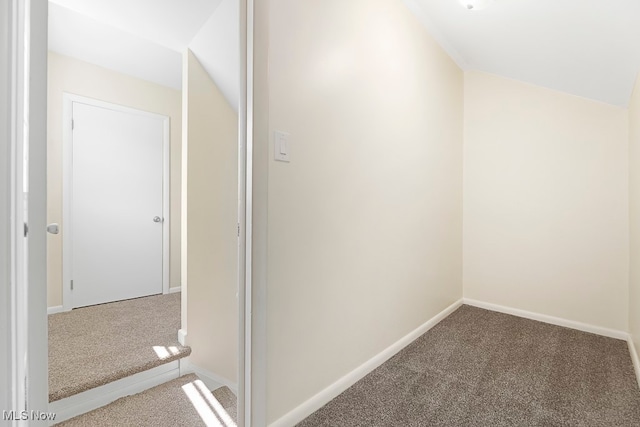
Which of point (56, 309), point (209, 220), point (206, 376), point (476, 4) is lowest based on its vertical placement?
point (206, 376)

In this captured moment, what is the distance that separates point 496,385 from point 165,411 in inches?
67.1

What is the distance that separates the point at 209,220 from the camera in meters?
1.91

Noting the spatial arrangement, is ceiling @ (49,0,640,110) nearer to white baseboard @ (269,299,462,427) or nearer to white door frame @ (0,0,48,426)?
white door frame @ (0,0,48,426)

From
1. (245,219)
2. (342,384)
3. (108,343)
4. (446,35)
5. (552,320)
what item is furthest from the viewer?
(552,320)

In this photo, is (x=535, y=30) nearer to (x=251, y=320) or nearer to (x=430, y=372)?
(x=430, y=372)

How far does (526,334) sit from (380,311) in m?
1.36

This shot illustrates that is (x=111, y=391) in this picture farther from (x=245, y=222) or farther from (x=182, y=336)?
(x=245, y=222)

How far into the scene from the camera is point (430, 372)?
5.64ft

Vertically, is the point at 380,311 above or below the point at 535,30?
below

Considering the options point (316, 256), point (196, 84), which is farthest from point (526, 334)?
point (196, 84)

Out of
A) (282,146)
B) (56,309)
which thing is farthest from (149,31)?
(56,309)

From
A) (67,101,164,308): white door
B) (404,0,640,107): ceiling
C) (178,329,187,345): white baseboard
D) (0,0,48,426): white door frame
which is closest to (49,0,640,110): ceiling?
(404,0,640,107): ceiling

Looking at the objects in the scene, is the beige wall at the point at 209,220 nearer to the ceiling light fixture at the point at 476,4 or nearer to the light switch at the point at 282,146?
the light switch at the point at 282,146

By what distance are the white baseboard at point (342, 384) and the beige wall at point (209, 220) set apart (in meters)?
0.55
